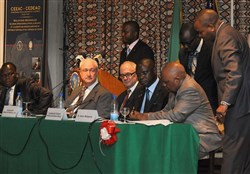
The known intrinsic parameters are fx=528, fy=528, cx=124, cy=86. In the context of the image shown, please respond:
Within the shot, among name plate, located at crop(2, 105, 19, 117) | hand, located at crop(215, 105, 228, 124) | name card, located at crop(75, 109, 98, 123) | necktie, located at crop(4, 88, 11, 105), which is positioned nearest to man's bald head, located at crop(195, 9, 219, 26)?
hand, located at crop(215, 105, 228, 124)

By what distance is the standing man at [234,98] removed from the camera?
4.12 metres

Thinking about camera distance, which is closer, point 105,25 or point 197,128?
point 197,128

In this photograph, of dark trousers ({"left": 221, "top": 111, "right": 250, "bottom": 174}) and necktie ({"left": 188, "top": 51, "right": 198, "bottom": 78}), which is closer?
dark trousers ({"left": 221, "top": 111, "right": 250, "bottom": 174})

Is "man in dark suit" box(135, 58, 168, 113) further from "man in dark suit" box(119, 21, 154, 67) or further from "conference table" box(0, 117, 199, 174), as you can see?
"man in dark suit" box(119, 21, 154, 67)

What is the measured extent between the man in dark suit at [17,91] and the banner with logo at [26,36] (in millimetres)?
1486

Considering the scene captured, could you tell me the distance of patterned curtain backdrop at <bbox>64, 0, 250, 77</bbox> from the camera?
7.44 m

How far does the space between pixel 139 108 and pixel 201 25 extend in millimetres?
1143

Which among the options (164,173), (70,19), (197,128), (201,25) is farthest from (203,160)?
(70,19)

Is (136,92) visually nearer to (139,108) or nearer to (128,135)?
(139,108)

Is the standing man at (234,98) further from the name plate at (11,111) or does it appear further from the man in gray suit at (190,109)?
the name plate at (11,111)

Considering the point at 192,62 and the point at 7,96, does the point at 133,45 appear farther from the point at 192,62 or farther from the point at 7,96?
the point at 7,96

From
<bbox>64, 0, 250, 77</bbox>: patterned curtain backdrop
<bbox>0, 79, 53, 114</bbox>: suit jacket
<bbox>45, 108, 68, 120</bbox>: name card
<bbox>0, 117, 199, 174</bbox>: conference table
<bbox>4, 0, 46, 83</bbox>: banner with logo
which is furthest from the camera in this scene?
<bbox>4, 0, 46, 83</bbox>: banner with logo

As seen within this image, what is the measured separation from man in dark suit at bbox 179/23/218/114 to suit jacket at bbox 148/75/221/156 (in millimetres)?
884

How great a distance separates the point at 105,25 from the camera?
8047mm
